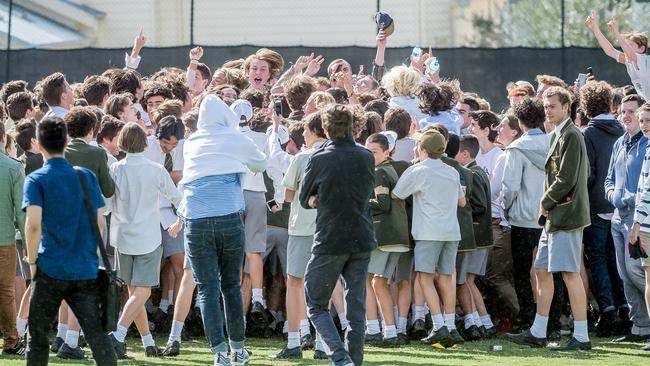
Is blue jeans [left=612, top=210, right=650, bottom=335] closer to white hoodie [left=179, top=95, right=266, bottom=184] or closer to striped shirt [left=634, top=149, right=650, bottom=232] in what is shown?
striped shirt [left=634, top=149, right=650, bottom=232]

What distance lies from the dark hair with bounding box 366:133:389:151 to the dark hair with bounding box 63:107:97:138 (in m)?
2.23

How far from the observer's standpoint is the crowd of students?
8781 mm

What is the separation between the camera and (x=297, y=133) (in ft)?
36.0

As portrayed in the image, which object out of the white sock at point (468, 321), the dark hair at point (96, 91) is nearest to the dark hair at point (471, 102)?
the white sock at point (468, 321)

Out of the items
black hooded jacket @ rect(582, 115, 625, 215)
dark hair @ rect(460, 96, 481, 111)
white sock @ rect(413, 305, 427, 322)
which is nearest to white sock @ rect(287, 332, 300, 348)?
white sock @ rect(413, 305, 427, 322)

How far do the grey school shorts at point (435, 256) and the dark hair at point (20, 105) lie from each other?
12.3ft

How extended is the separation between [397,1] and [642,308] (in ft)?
30.7

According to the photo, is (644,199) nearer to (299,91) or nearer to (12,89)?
(299,91)

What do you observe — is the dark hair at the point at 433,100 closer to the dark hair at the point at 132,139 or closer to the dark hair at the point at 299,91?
the dark hair at the point at 299,91

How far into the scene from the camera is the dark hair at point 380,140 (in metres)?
10.5

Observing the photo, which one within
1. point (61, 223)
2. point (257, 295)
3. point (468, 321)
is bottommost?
point (468, 321)

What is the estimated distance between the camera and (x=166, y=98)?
1235 cm

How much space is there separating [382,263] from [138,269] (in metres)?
2.03

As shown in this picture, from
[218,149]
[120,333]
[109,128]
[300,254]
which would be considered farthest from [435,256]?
[109,128]
